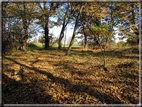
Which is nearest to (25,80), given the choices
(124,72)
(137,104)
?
(137,104)

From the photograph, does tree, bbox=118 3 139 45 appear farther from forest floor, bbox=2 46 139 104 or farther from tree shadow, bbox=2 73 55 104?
tree shadow, bbox=2 73 55 104

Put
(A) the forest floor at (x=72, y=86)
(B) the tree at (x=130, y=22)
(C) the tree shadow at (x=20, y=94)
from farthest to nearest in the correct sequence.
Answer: (B) the tree at (x=130, y=22) → (A) the forest floor at (x=72, y=86) → (C) the tree shadow at (x=20, y=94)

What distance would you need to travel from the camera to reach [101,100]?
3.66m

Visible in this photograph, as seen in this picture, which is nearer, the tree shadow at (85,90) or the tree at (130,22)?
the tree shadow at (85,90)

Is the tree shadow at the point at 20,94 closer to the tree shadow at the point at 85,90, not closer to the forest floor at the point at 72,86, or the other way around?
the forest floor at the point at 72,86

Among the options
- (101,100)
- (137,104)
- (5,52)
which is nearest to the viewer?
(137,104)

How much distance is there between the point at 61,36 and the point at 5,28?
8540mm

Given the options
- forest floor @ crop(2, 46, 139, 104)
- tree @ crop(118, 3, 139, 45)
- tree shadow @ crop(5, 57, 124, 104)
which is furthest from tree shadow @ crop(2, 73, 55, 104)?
tree @ crop(118, 3, 139, 45)

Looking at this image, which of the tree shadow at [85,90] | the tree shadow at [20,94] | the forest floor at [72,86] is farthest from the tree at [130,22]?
the tree shadow at [20,94]

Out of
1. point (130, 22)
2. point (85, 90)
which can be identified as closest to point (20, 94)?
point (85, 90)

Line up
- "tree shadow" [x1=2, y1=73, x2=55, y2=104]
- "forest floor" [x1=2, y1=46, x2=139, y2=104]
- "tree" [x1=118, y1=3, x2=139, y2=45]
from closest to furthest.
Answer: "tree shadow" [x1=2, y1=73, x2=55, y2=104] → "forest floor" [x1=2, y1=46, x2=139, y2=104] → "tree" [x1=118, y1=3, x2=139, y2=45]

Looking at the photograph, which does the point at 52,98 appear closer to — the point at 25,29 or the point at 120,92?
the point at 120,92

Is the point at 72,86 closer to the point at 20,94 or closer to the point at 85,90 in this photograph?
the point at 85,90

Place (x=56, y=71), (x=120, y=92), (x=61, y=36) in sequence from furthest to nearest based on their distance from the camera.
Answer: (x=61, y=36)
(x=56, y=71)
(x=120, y=92)
